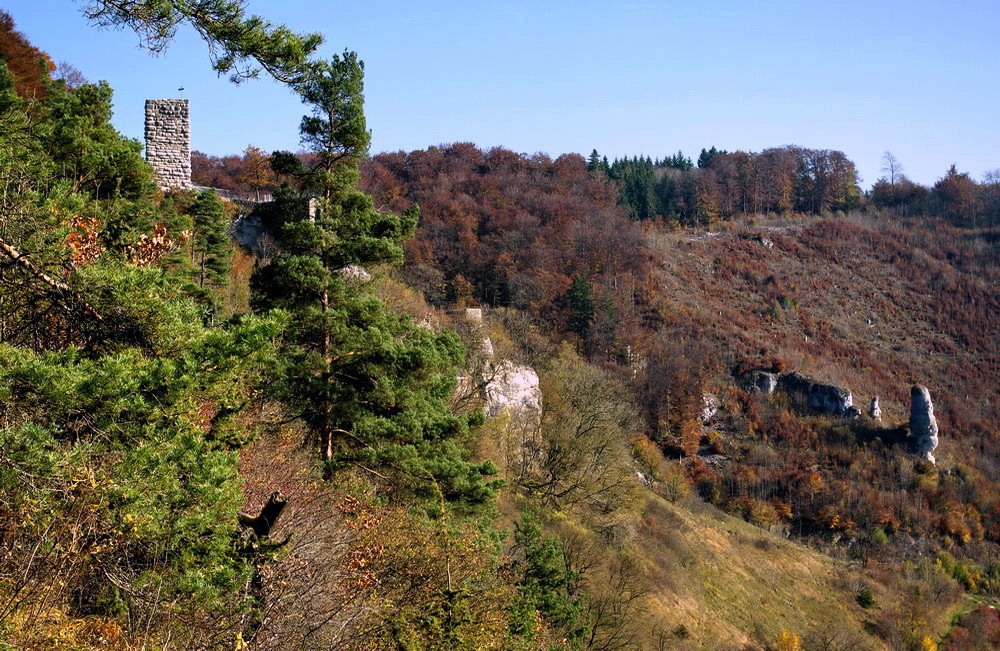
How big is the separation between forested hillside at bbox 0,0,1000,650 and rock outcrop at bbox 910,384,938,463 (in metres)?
0.64

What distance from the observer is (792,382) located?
51.5 meters

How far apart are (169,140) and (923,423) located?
160 ft

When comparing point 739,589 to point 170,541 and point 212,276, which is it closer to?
point 212,276

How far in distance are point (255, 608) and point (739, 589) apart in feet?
85.5

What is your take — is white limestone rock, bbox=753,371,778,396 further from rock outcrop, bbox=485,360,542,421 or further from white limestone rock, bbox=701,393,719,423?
rock outcrop, bbox=485,360,542,421

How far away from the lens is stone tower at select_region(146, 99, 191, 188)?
808 inches

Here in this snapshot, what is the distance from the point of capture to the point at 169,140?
2108 centimetres

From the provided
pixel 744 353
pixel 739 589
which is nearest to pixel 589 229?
pixel 744 353

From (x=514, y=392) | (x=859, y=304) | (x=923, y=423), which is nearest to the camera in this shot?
(x=514, y=392)

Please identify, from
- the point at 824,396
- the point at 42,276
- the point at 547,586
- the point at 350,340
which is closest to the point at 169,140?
the point at 350,340

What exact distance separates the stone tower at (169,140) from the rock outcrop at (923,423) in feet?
155

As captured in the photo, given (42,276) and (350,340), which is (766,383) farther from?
(42,276)

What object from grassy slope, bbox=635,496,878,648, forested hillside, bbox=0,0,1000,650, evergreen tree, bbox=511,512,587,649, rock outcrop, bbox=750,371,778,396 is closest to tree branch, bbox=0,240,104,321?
forested hillside, bbox=0,0,1000,650

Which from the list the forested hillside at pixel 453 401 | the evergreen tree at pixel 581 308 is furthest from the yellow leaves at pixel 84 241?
the evergreen tree at pixel 581 308
